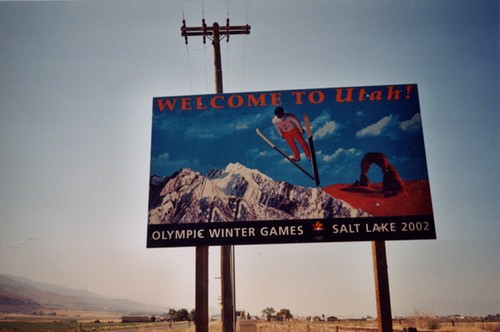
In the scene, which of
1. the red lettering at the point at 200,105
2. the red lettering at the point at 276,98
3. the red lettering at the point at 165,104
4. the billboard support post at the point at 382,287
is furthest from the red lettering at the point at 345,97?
Answer: the red lettering at the point at 165,104

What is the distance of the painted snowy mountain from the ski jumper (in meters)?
1.00

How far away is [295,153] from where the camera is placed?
10.3 m

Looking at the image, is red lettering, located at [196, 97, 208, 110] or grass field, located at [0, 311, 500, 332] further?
grass field, located at [0, 311, 500, 332]

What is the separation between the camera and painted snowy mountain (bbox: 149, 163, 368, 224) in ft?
31.7

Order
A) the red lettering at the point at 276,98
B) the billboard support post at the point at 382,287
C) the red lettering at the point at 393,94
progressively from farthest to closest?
the red lettering at the point at 276,98, the red lettering at the point at 393,94, the billboard support post at the point at 382,287

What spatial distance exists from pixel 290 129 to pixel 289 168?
104cm

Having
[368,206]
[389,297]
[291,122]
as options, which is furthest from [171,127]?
[389,297]

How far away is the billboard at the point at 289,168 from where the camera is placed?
9500mm

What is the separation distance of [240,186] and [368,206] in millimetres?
3096

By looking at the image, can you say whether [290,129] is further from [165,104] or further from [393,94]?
[165,104]

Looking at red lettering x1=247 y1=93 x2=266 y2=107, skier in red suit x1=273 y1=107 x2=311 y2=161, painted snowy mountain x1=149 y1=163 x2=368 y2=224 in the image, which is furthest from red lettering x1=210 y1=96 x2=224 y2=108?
painted snowy mountain x1=149 y1=163 x2=368 y2=224

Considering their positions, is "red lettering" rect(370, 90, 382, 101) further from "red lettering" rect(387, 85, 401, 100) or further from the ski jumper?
the ski jumper

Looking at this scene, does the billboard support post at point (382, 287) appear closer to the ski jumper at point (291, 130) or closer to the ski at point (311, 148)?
the ski at point (311, 148)

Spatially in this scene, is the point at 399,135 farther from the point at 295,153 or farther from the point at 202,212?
the point at 202,212
